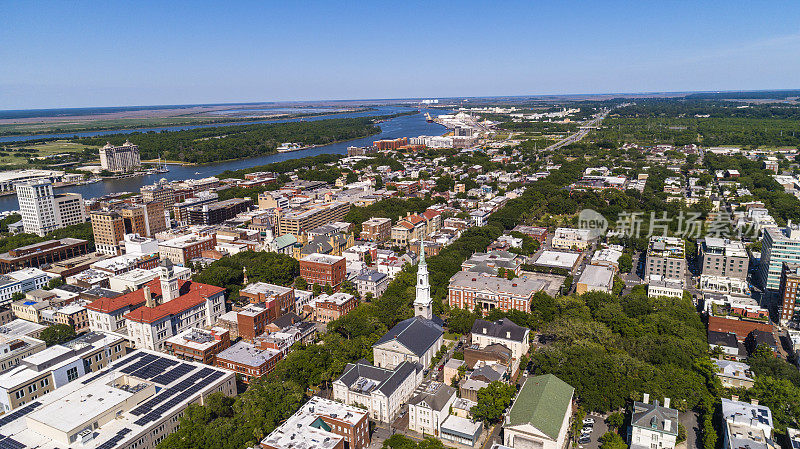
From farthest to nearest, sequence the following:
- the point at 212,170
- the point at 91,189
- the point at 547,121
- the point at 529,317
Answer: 1. the point at 547,121
2. the point at 212,170
3. the point at 91,189
4. the point at 529,317

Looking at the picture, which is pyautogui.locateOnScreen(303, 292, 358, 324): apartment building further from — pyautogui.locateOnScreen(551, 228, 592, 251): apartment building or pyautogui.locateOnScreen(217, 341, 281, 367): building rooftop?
pyautogui.locateOnScreen(551, 228, 592, 251): apartment building

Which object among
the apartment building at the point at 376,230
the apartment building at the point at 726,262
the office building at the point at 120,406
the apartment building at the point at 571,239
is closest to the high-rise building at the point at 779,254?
the apartment building at the point at 726,262

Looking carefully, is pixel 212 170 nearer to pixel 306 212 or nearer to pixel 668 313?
pixel 306 212

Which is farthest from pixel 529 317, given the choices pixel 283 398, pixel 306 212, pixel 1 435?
pixel 306 212

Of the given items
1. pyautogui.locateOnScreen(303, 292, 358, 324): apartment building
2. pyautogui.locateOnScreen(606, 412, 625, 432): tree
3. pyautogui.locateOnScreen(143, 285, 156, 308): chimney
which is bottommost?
pyautogui.locateOnScreen(606, 412, 625, 432): tree

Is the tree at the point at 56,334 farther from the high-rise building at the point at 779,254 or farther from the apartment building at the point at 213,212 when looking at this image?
the high-rise building at the point at 779,254

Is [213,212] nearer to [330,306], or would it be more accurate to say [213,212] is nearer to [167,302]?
[167,302]

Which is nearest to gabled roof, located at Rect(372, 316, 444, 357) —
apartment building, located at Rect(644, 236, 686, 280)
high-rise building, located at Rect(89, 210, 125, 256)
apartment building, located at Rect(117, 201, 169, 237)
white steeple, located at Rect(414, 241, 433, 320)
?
white steeple, located at Rect(414, 241, 433, 320)
